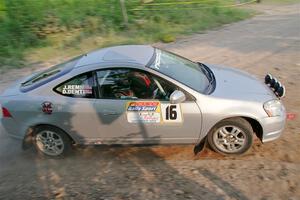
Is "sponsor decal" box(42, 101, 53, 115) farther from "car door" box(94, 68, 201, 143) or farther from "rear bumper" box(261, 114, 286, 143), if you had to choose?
"rear bumper" box(261, 114, 286, 143)

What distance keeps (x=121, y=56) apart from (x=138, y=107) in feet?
2.94

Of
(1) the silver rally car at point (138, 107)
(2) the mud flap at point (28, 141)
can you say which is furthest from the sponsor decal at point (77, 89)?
(2) the mud flap at point (28, 141)

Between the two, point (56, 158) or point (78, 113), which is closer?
point (78, 113)

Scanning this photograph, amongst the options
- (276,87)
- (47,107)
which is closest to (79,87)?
(47,107)

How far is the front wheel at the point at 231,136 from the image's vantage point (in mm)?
5379

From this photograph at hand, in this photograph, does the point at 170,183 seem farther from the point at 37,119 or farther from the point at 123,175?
the point at 37,119

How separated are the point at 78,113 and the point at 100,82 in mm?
549

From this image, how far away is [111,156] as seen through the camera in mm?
5887

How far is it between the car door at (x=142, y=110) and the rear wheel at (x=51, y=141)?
66 centimetres

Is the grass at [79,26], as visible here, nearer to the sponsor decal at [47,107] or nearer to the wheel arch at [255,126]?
the sponsor decal at [47,107]

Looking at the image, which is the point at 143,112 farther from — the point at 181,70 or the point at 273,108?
the point at 273,108

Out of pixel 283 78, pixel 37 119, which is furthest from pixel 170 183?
pixel 283 78

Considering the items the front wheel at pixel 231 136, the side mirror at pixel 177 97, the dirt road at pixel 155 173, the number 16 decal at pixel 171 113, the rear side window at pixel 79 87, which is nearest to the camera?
the dirt road at pixel 155 173

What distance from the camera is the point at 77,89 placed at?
552 cm
